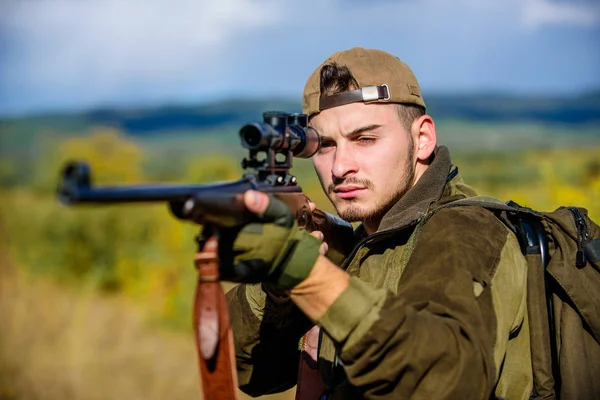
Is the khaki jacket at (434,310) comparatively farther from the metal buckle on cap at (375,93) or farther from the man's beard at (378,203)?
the metal buckle on cap at (375,93)

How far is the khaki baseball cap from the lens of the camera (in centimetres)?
341

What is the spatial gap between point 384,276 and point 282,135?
70 cm

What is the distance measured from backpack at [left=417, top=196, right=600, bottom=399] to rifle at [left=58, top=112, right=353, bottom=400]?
0.62m

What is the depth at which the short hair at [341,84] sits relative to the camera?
11.3ft

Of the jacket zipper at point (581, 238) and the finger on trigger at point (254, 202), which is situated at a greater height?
the finger on trigger at point (254, 202)

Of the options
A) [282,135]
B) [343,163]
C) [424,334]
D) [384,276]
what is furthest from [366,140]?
[424,334]

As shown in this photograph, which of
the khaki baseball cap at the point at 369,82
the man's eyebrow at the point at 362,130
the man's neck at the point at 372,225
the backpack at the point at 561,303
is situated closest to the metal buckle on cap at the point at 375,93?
the khaki baseball cap at the point at 369,82

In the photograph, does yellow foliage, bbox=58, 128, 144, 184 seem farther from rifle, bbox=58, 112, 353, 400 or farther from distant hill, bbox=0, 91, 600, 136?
distant hill, bbox=0, 91, 600, 136

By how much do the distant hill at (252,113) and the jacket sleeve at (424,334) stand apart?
32.5 m

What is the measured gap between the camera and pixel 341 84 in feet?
11.4

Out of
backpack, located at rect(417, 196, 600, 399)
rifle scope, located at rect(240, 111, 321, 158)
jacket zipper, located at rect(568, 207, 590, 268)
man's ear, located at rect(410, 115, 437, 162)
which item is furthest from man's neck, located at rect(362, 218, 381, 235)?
jacket zipper, located at rect(568, 207, 590, 268)

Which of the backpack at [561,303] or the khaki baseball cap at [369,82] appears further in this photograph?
the khaki baseball cap at [369,82]

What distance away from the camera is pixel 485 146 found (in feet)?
103

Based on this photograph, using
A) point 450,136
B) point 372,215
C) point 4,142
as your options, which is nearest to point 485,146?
point 450,136
